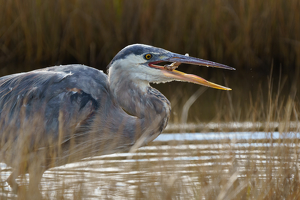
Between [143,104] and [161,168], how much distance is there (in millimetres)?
1306

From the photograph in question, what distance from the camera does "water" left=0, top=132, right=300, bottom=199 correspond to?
331cm

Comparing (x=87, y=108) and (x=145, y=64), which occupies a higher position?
(x=145, y=64)

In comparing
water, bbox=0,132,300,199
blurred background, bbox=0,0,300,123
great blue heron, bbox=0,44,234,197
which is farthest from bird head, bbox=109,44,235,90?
blurred background, bbox=0,0,300,123

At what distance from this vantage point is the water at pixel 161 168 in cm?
331

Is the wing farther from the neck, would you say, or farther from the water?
the water

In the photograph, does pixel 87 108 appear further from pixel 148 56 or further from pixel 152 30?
pixel 152 30

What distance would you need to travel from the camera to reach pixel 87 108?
4.40m

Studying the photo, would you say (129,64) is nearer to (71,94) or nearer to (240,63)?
(71,94)

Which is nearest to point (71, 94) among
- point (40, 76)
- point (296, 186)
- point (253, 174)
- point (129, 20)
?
point (40, 76)

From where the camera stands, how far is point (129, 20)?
358 inches

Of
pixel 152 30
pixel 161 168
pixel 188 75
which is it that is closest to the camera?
pixel 161 168

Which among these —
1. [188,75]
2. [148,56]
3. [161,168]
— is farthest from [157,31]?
[161,168]

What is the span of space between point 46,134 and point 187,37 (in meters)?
5.07

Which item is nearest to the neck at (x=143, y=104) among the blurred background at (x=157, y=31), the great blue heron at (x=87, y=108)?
the great blue heron at (x=87, y=108)
